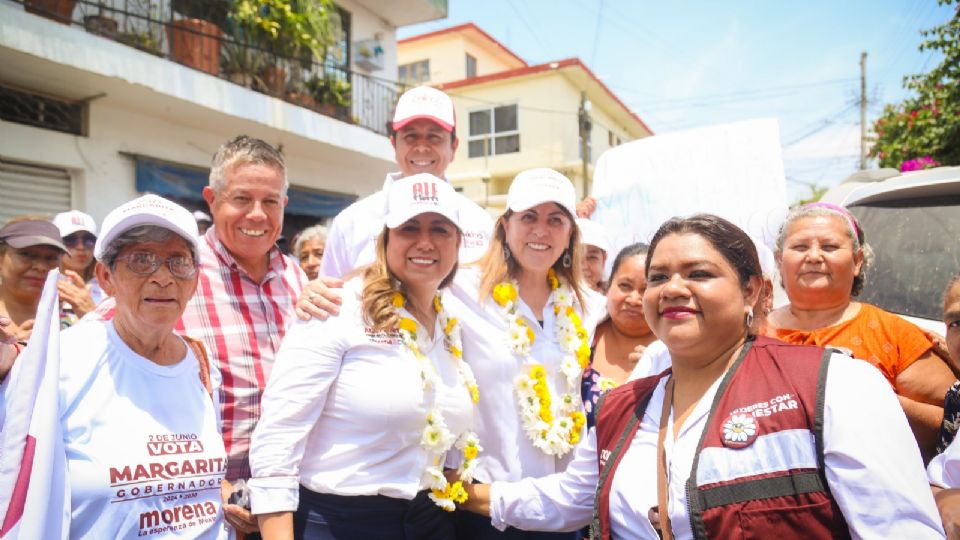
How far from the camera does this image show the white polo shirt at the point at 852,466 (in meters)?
1.62

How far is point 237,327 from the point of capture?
2.99 metres

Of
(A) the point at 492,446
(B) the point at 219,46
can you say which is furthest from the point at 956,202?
(B) the point at 219,46

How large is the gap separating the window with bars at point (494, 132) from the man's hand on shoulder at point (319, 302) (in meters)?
20.7

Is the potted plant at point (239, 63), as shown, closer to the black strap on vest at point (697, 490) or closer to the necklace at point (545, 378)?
the necklace at point (545, 378)

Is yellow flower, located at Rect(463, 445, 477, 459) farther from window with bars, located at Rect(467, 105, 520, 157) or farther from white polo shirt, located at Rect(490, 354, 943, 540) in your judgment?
window with bars, located at Rect(467, 105, 520, 157)

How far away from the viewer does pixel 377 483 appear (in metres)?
2.41

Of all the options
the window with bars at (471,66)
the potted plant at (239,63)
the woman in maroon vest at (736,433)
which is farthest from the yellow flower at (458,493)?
the window with bars at (471,66)

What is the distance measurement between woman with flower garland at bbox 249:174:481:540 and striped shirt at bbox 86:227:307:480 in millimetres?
518

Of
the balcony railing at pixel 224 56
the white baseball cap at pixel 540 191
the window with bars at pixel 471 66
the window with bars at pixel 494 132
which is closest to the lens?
the white baseball cap at pixel 540 191

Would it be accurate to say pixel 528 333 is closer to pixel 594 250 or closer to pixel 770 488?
pixel 770 488

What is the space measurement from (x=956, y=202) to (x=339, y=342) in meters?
3.58

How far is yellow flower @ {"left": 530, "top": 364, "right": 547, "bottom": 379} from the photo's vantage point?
3.14 meters

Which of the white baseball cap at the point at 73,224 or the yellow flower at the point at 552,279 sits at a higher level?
the white baseball cap at the point at 73,224

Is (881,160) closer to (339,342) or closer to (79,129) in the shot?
(339,342)
